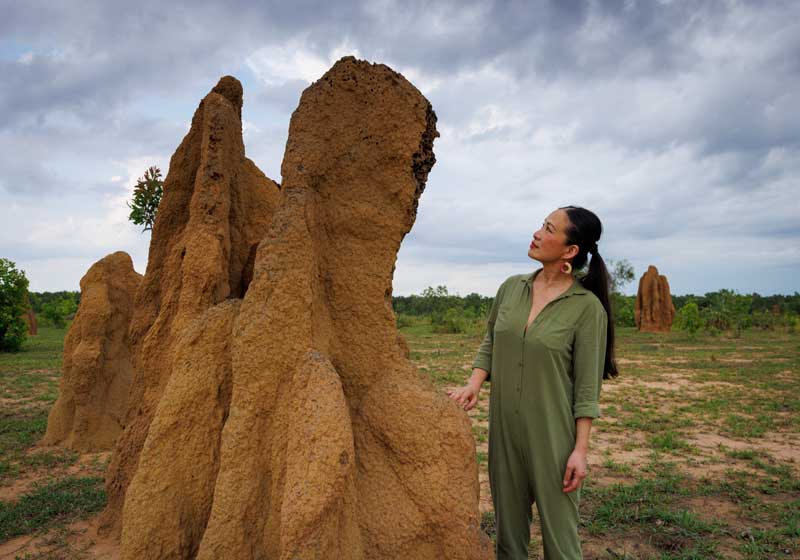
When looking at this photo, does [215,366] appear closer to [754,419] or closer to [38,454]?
[38,454]

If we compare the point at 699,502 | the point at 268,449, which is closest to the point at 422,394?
the point at 268,449

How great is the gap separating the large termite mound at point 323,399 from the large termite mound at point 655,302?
2576cm

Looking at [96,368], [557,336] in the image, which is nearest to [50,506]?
[96,368]

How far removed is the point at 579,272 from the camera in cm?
266

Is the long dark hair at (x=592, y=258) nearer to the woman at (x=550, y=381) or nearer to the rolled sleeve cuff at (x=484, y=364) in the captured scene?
the woman at (x=550, y=381)

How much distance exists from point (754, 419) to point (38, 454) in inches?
386

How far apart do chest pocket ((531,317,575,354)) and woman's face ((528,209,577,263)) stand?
0.30m

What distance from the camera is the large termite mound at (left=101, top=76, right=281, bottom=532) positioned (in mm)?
3598

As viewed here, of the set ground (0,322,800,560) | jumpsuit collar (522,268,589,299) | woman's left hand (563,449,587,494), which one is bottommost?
ground (0,322,800,560)

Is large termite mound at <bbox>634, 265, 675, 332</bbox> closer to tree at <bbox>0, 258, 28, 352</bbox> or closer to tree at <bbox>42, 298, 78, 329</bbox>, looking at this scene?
tree at <bbox>0, 258, 28, 352</bbox>

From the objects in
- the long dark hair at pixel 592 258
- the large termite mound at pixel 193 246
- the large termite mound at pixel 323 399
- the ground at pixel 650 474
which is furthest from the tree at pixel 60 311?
the long dark hair at pixel 592 258

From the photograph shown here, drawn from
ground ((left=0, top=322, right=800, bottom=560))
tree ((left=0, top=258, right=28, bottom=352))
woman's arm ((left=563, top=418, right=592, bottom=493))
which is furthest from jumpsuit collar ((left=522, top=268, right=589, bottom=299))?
tree ((left=0, top=258, right=28, bottom=352))

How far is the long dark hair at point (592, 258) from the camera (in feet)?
8.29

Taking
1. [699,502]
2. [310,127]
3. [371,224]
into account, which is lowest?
[699,502]
